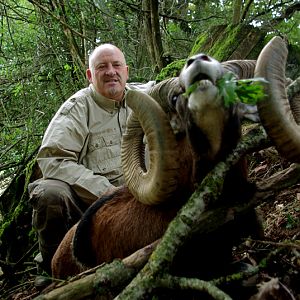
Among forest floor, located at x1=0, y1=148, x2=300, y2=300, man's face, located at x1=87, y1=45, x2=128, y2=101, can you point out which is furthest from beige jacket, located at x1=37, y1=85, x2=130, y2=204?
forest floor, located at x1=0, y1=148, x2=300, y2=300

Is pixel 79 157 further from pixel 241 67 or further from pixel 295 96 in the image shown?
pixel 295 96

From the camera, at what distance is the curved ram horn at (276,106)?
293cm

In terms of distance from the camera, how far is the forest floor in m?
3.17

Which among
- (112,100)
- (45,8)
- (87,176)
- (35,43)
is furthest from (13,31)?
(87,176)

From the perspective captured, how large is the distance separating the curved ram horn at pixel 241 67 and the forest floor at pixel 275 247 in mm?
919

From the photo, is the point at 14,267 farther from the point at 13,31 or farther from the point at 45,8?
the point at 13,31

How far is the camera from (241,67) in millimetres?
3506

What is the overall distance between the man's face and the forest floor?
2.01 m

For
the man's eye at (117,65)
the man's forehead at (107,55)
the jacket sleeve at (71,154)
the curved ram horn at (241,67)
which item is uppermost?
the man's forehead at (107,55)

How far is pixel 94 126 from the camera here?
582 cm

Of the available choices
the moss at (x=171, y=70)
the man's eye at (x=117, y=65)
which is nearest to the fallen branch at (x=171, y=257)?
the man's eye at (x=117, y=65)

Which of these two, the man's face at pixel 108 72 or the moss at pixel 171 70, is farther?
the moss at pixel 171 70

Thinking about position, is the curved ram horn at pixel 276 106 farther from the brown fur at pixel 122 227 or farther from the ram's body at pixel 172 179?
the brown fur at pixel 122 227

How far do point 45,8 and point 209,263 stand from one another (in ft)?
25.7
